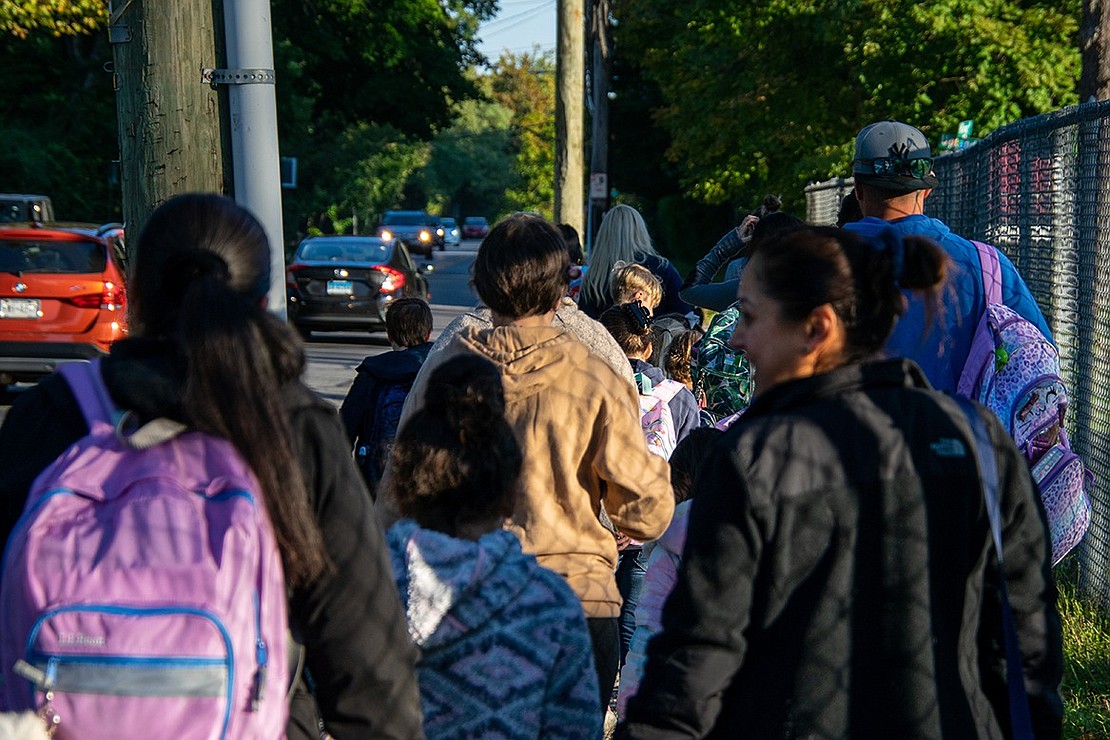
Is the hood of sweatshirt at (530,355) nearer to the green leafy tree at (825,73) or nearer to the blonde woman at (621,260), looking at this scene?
the blonde woman at (621,260)

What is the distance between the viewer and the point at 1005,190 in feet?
22.0

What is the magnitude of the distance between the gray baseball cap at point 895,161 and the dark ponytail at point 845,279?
4.27ft

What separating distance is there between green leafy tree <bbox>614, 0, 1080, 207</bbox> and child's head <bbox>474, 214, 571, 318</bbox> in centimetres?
1432

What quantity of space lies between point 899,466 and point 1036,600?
409 mm

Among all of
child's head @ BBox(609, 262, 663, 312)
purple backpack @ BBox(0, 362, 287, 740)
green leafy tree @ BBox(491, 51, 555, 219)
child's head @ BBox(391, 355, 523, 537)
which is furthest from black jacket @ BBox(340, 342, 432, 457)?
green leafy tree @ BBox(491, 51, 555, 219)

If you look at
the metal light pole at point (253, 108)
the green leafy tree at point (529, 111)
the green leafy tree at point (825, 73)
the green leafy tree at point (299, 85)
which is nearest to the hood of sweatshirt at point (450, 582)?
the metal light pole at point (253, 108)

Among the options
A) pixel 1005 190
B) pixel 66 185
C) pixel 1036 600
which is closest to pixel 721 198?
pixel 66 185

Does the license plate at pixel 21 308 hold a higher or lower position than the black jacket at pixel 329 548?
lower

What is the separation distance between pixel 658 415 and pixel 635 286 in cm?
150

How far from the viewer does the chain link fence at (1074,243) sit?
5.48 metres

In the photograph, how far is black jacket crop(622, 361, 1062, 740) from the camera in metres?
2.16

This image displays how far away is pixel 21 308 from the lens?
12.0 meters

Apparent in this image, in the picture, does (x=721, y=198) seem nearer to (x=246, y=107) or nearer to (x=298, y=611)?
(x=246, y=107)

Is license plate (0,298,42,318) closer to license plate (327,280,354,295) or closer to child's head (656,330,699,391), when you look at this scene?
license plate (327,280,354,295)
